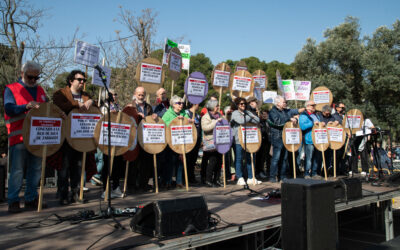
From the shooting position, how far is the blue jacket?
7547 millimetres

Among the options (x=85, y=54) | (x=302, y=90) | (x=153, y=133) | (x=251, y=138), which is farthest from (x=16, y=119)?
(x=302, y=90)

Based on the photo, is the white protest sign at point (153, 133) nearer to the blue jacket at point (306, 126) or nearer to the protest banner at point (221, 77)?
the protest banner at point (221, 77)

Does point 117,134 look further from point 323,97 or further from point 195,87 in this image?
point 323,97

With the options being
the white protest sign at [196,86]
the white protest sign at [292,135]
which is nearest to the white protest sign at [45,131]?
the white protest sign at [196,86]

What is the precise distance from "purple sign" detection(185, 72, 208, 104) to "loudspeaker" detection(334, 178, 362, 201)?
312cm

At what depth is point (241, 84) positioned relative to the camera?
791 cm

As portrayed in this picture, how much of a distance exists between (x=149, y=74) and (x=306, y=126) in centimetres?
369

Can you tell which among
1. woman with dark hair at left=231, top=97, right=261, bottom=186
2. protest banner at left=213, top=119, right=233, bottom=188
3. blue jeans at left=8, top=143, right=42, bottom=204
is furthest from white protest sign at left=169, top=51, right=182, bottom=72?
blue jeans at left=8, top=143, right=42, bottom=204

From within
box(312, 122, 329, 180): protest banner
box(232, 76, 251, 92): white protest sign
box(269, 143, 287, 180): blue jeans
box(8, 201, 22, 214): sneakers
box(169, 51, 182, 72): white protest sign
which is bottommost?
box(8, 201, 22, 214): sneakers

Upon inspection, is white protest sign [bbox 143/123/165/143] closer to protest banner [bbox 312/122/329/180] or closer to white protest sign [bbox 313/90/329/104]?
protest banner [bbox 312/122/329/180]

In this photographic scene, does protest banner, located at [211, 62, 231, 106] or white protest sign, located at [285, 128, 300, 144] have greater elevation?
protest banner, located at [211, 62, 231, 106]

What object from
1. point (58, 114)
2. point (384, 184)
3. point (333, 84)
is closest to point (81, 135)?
point (58, 114)

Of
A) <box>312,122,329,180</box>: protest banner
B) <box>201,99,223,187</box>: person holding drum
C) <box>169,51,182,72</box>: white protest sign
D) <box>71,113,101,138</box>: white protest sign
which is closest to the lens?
<box>71,113,101,138</box>: white protest sign

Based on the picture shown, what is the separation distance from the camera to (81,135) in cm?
467
